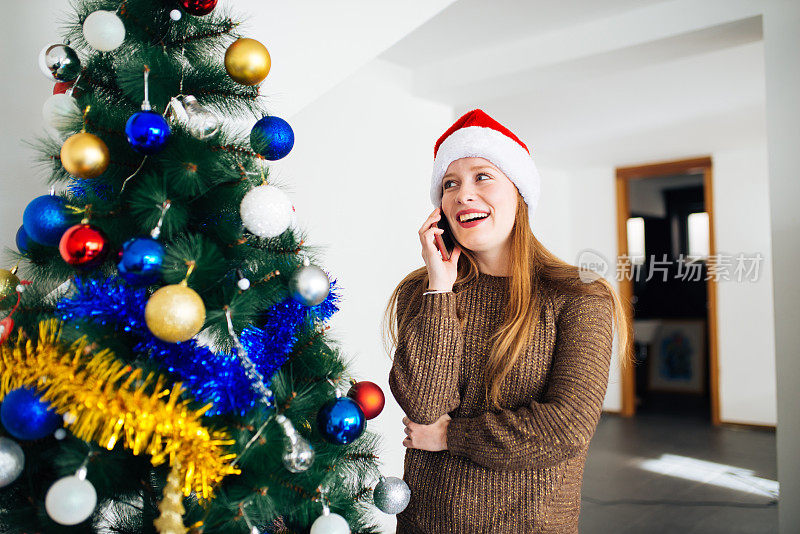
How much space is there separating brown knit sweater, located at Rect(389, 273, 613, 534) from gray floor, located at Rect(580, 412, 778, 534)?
2538 millimetres

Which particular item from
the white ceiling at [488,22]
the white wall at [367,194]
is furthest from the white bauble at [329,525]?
the white ceiling at [488,22]

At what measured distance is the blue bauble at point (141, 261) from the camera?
2.60 feet

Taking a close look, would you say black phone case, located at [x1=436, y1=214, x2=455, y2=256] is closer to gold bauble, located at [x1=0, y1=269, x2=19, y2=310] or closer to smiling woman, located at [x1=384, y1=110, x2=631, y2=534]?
smiling woman, located at [x1=384, y1=110, x2=631, y2=534]

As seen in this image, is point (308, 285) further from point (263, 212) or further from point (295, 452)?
point (295, 452)

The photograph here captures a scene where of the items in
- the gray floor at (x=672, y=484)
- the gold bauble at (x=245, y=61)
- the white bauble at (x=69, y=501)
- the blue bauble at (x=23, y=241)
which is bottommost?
the gray floor at (x=672, y=484)

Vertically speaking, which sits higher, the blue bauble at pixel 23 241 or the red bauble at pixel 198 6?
the red bauble at pixel 198 6

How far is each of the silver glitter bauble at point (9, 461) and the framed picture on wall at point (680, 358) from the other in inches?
304

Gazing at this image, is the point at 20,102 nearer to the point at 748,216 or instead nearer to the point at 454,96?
the point at 454,96

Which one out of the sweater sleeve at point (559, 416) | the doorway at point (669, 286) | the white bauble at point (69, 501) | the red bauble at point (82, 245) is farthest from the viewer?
the doorway at point (669, 286)

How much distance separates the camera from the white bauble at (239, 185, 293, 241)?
88 cm

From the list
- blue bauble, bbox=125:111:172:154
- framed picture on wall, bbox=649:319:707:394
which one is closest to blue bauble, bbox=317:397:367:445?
blue bauble, bbox=125:111:172:154

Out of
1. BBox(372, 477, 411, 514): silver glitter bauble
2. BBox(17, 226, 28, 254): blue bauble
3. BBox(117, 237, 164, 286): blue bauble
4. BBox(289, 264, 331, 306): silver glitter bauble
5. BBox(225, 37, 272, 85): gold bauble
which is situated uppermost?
BBox(225, 37, 272, 85): gold bauble

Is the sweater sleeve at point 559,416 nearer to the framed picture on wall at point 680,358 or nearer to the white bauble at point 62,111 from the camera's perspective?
the white bauble at point 62,111

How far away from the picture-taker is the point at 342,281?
3.31m
